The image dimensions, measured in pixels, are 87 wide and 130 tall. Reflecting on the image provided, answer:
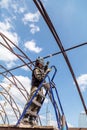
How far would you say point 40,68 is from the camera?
7.52m

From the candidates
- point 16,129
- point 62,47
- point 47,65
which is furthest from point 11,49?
point 16,129

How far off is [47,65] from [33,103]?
1316mm

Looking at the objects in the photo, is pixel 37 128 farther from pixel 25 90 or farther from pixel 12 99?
pixel 12 99

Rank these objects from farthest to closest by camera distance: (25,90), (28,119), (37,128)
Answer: (25,90) → (28,119) → (37,128)

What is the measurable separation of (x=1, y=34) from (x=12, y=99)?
10762mm

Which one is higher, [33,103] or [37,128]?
[33,103]

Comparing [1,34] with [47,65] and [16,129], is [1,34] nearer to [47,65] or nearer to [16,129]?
[47,65]

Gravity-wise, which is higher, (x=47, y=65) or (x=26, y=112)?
(x=47, y=65)

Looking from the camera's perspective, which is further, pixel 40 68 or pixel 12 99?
pixel 12 99

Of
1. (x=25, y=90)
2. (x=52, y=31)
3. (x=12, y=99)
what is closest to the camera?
(x=52, y=31)

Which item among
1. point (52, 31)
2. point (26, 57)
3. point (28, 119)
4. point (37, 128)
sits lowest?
point (37, 128)

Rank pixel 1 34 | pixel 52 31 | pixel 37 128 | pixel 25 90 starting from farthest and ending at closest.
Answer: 1. pixel 25 90
2. pixel 1 34
3. pixel 52 31
4. pixel 37 128

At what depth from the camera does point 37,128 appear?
14.7 feet

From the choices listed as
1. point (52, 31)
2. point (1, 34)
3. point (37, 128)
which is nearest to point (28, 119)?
point (37, 128)
